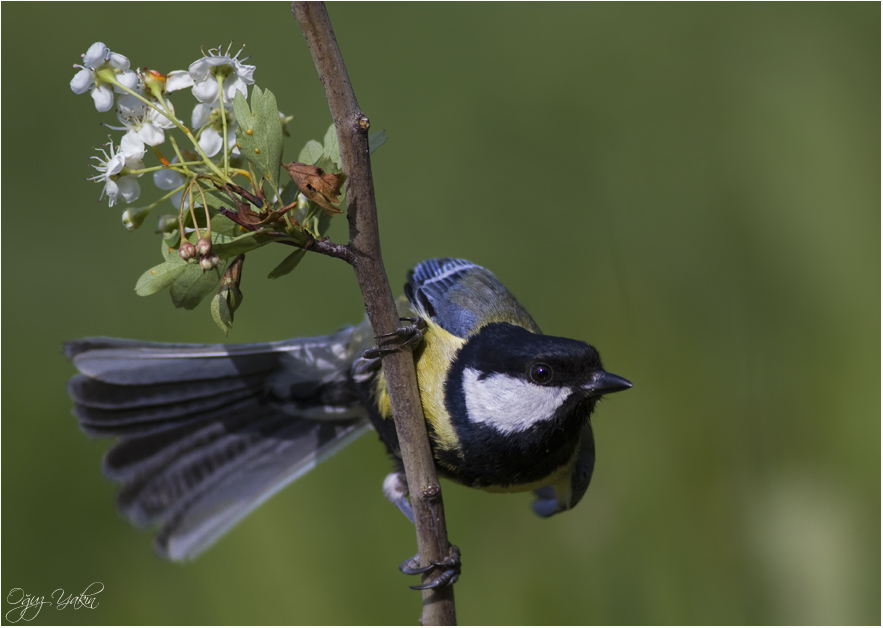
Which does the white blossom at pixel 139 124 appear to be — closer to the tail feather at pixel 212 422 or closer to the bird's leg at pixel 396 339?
the bird's leg at pixel 396 339

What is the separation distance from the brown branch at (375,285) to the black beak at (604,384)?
43cm

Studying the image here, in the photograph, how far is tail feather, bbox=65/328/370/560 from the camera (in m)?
1.92

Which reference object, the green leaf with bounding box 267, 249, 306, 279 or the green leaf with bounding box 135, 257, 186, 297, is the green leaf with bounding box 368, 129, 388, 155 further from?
the green leaf with bounding box 135, 257, 186, 297

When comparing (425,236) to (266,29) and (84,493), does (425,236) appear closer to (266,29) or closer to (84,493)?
(266,29)

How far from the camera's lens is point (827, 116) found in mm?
2684

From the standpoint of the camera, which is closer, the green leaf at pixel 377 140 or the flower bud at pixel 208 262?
the flower bud at pixel 208 262

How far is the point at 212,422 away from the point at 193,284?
1288mm

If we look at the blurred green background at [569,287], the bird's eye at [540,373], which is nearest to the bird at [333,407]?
the bird's eye at [540,373]

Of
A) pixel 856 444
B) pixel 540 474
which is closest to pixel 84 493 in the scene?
pixel 540 474

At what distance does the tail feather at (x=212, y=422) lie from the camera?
192cm

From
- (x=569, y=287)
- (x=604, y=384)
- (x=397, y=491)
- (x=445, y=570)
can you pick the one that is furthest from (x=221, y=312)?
(x=569, y=287)

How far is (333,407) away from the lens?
215cm

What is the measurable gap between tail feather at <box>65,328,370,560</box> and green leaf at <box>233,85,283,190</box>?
102cm

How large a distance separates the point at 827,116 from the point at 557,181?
3.29 ft
